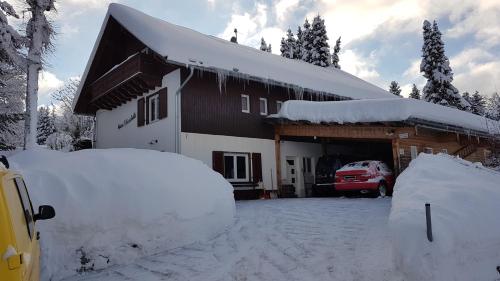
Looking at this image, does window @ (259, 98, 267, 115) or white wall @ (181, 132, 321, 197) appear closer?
white wall @ (181, 132, 321, 197)

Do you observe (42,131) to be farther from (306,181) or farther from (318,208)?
(318,208)

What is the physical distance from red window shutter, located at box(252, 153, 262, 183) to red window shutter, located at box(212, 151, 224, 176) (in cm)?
174

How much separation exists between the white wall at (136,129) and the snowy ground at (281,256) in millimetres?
8213

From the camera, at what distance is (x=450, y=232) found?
5543mm

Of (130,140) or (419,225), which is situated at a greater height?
(130,140)

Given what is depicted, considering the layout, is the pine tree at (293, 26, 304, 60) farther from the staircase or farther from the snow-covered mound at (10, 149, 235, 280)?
the snow-covered mound at (10, 149, 235, 280)

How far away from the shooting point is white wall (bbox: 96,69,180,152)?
55.3ft

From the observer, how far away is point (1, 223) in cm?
271

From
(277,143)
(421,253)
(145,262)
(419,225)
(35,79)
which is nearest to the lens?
(421,253)

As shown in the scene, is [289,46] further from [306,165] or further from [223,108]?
[223,108]

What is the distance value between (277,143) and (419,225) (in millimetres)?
13955

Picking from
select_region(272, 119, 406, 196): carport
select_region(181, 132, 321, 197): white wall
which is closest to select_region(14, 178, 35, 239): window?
select_region(181, 132, 321, 197): white wall

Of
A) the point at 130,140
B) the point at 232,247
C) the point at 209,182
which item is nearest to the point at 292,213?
the point at 209,182

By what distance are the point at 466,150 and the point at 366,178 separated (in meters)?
9.81
